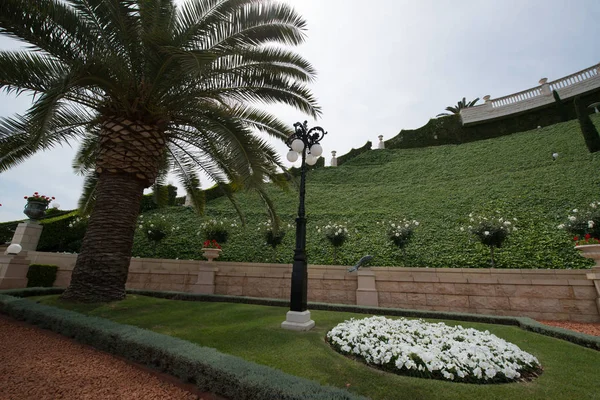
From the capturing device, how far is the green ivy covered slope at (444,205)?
412 inches

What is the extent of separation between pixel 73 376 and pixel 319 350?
312 cm

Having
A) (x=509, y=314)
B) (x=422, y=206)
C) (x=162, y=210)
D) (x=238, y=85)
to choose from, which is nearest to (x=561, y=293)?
(x=509, y=314)

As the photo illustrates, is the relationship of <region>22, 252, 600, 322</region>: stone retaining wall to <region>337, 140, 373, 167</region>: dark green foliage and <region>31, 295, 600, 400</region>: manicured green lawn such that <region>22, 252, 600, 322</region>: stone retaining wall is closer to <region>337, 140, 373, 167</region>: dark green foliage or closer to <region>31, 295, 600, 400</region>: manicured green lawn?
<region>31, 295, 600, 400</region>: manicured green lawn

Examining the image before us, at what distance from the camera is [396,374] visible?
3.64 m

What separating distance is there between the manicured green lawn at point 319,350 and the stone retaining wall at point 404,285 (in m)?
1.94

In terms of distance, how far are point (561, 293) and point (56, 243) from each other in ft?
66.5

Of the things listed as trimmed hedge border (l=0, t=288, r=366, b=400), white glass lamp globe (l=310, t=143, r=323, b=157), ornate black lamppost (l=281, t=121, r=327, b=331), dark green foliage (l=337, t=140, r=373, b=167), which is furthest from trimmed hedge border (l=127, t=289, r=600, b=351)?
dark green foliage (l=337, t=140, r=373, b=167)

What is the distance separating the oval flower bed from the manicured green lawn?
0.52ft

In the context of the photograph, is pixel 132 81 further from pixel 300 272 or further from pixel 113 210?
pixel 300 272

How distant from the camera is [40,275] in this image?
10195 mm

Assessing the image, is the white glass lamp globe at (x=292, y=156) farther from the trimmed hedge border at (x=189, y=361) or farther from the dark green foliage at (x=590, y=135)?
the dark green foliage at (x=590, y=135)

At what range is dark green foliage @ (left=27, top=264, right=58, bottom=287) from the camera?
1005 cm

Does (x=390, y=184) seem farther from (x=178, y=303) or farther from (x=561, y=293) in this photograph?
(x=178, y=303)

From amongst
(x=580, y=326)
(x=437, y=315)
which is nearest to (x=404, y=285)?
(x=437, y=315)
